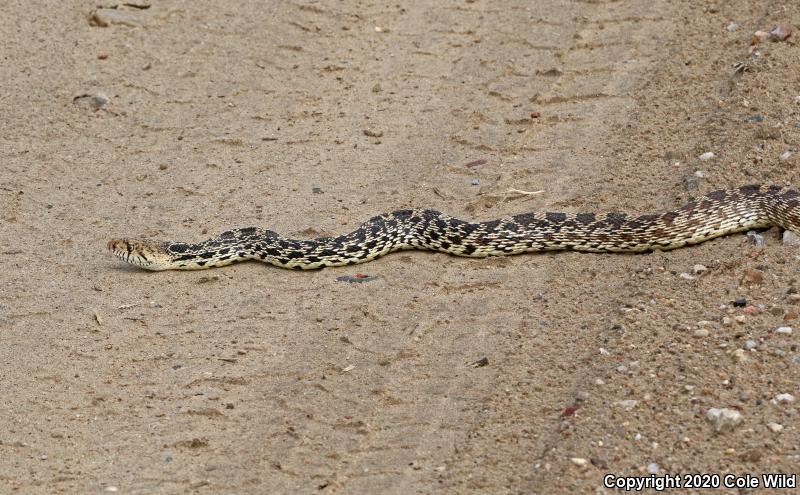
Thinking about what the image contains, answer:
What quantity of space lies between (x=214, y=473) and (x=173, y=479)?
0.92 feet

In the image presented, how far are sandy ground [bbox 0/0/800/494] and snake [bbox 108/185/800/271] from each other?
0.54ft

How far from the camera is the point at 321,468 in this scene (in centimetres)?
802

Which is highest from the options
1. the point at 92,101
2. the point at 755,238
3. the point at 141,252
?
the point at 755,238

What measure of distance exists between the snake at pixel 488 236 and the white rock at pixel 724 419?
312 centimetres

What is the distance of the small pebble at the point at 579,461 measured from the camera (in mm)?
7694

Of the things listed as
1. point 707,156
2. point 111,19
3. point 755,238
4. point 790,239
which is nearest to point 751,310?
point 790,239

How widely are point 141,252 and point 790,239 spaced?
6011 mm

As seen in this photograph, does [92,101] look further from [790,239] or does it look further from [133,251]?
[790,239]

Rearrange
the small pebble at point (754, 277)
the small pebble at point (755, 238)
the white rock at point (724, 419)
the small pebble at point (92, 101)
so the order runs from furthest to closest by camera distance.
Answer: the small pebble at point (92, 101) → the small pebble at point (755, 238) → the small pebble at point (754, 277) → the white rock at point (724, 419)

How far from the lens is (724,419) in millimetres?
7840

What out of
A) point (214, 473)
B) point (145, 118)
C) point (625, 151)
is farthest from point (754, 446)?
point (145, 118)

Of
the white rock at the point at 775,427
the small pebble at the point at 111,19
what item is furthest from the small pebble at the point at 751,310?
the small pebble at the point at 111,19

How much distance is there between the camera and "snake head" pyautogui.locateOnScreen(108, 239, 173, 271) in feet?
36.2

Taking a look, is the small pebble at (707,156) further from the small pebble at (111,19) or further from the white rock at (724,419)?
the small pebble at (111,19)
